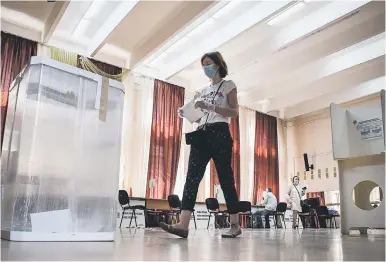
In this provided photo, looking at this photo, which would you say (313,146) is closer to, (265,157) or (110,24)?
(265,157)

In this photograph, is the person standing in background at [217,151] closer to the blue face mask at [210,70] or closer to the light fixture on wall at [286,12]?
the blue face mask at [210,70]

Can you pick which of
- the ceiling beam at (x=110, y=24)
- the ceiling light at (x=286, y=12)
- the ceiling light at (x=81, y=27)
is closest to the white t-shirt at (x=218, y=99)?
the ceiling beam at (x=110, y=24)

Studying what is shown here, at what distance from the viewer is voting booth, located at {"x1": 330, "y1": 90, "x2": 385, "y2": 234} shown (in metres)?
2.59

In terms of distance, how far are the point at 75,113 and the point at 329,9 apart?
588cm

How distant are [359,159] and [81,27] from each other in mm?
6194

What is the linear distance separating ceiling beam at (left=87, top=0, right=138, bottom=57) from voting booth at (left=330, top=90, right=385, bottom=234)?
4285 mm

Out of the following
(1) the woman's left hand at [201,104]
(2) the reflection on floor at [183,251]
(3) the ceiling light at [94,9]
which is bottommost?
(2) the reflection on floor at [183,251]

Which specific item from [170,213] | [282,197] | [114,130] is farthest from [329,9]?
[282,197]

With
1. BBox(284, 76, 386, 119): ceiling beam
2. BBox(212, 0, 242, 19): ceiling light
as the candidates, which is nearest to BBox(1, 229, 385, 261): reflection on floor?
BBox(212, 0, 242, 19): ceiling light

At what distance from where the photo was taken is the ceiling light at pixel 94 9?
661 centimetres

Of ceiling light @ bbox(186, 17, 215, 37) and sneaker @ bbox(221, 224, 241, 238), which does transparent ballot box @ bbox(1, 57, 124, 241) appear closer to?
sneaker @ bbox(221, 224, 241, 238)

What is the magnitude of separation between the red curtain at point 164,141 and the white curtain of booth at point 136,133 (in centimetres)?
12

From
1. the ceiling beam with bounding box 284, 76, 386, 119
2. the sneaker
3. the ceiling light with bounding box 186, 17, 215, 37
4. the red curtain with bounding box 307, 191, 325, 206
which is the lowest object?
the sneaker

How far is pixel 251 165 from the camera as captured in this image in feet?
34.1
